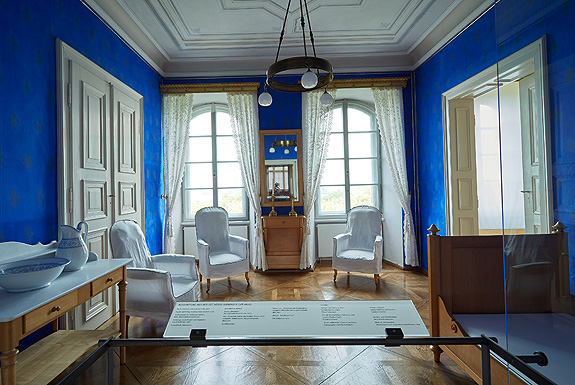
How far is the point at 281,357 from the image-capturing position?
8.27 feet

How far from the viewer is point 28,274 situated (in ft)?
5.49

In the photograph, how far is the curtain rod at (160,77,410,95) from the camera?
16.3ft

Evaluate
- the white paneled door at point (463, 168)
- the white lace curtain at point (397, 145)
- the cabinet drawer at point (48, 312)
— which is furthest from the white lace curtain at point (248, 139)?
the cabinet drawer at point (48, 312)

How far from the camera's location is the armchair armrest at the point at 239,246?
170 inches

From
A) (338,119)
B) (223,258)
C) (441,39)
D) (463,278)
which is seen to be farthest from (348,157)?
(463,278)

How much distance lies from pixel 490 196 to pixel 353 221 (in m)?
3.93

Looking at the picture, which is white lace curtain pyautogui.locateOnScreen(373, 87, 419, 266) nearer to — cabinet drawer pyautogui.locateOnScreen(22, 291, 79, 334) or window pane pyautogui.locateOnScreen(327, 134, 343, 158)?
window pane pyautogui.locateOnScreen(327, 134, 343, 158)

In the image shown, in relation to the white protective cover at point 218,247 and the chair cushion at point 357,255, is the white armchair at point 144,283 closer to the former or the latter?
the white protective cover at point 218,247

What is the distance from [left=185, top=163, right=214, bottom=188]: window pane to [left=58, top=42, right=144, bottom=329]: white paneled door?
1.76 meters

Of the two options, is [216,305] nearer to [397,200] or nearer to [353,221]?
[353,221]

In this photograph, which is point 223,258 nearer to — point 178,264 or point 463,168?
point 178,264

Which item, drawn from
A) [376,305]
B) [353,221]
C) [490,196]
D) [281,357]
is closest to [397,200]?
[353,221]

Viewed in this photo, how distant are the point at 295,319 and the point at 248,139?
164 inches

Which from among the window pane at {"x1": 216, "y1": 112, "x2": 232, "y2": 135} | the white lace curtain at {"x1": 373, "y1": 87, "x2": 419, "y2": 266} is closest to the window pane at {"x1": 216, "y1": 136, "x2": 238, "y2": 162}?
the window pane at {"x1": 216, "y1": 112, "x2": 232, "y2": 135}
